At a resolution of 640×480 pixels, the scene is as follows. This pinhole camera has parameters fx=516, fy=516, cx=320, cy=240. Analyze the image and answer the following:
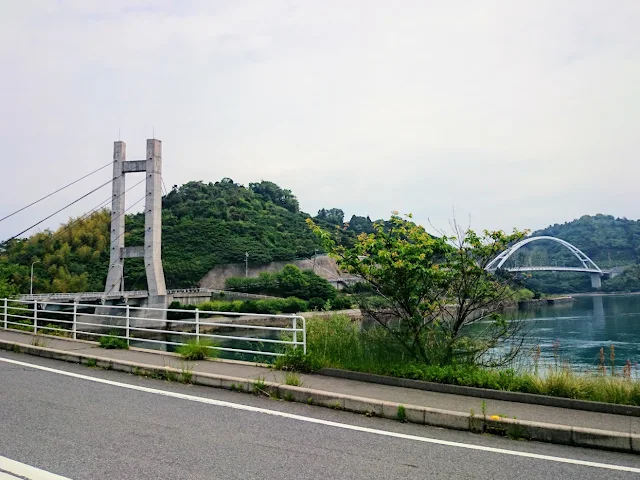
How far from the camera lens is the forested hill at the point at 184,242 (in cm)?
7288

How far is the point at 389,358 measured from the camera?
7.65 m

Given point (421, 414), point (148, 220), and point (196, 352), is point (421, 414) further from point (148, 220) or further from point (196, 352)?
point (148, 220)

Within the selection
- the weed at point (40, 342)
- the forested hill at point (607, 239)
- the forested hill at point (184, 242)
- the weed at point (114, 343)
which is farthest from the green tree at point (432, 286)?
the forested hill at point (607, 239)

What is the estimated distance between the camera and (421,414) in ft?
18.4

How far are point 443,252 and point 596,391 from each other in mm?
2783

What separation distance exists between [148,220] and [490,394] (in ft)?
149

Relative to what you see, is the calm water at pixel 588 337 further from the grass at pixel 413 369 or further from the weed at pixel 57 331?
the weed at pixel 57 331

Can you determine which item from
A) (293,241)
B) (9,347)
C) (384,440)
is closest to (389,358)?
(384,440)

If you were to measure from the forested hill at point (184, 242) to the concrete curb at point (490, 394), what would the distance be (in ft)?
186

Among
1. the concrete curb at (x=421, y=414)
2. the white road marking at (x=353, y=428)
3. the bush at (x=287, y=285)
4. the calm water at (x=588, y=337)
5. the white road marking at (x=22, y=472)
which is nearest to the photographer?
the white road marking at (x=22, y=472)

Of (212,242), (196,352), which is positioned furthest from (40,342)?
(212,242)

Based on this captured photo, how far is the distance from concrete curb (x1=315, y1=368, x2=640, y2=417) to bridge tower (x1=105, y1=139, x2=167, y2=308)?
41.4 meters

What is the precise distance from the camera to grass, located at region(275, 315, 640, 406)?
6105 mm

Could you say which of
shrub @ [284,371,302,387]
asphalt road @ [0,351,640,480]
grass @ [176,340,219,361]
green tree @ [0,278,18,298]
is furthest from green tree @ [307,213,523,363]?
green tree @ [0,278,18,298]
